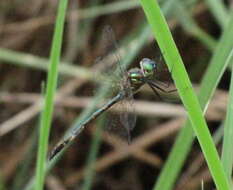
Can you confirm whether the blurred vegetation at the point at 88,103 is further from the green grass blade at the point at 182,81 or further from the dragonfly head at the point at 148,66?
the green grass blade at the point at 182,81

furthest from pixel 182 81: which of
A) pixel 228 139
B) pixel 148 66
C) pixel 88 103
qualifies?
pixel 88 103

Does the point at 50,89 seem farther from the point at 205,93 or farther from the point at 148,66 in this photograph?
the point at 148,66

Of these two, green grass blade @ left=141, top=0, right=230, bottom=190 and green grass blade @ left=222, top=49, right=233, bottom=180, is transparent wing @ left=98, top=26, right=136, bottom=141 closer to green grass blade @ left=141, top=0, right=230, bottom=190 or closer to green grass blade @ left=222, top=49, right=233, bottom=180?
green grass blade @ left=222, top=49, right=233, bottom=180

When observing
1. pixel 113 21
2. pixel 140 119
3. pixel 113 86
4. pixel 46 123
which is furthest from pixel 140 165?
pixel 46 123

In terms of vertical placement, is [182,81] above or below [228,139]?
above

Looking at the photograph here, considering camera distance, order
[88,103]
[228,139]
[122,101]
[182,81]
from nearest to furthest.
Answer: [182,81] < [228,139] < [122,101] < [88,103]

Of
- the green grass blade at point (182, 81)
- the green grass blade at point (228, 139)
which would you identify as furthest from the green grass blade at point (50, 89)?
the green grass blade at point (228, 139)

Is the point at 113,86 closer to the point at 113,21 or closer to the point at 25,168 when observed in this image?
the point at 25,168
